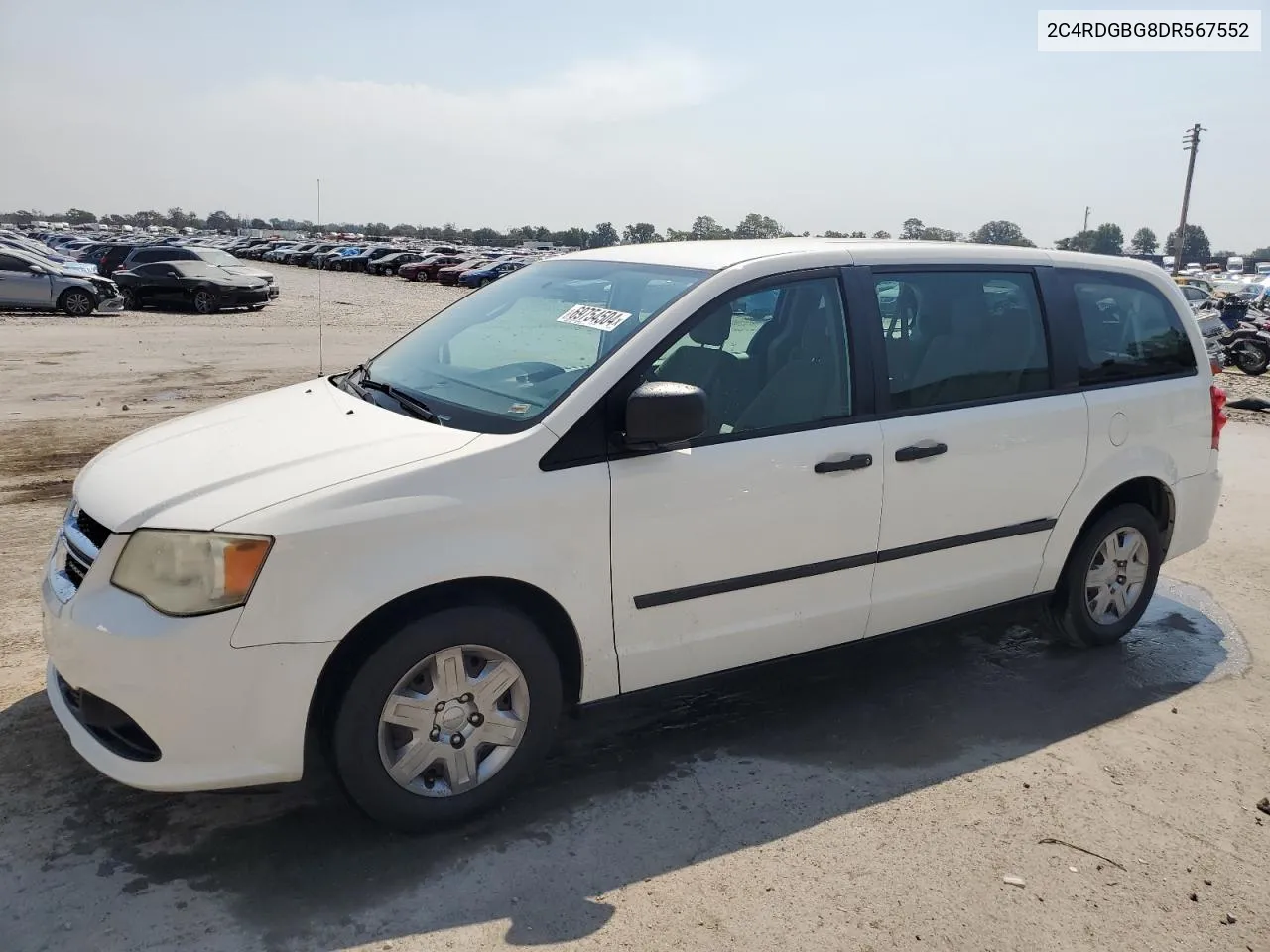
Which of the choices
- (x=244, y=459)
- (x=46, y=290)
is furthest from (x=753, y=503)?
(x=46, y=290)

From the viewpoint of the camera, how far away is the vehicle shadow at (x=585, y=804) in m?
2.94

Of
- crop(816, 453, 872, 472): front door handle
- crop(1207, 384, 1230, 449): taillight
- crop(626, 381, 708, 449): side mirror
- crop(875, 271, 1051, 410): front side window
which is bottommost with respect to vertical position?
crop(816, 453, 872, 472): front door handle

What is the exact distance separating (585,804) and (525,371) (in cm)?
153

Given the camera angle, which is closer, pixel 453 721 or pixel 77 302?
pixel 453 721

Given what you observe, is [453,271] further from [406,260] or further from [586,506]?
[586,506]

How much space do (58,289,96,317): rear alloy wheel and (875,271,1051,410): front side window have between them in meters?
22.6

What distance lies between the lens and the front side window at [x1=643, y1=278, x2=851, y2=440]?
3.60 metres

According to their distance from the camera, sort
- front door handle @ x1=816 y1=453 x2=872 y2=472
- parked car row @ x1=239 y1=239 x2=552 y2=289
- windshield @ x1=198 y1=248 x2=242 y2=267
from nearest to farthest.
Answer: front door handle @ x1=816 y1=453 x2=872 y2=472
windshield @ x1=198 y1=248 x2=242 y2=267
parked car row @ x1=239 y1=239 x2=552 y2=289

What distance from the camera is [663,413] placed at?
10.6ft

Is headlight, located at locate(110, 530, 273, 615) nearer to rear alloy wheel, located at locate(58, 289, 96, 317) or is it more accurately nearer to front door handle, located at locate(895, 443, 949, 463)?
front door handle, located at locate(895, 443, 949, 463)

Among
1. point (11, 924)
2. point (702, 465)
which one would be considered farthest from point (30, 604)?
point (702, 465)

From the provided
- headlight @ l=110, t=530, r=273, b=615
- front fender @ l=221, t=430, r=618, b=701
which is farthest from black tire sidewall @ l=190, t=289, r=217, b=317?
front fender @ l=221, t=430, r=618, b=701

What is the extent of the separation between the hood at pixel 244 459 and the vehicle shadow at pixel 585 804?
3.32ft

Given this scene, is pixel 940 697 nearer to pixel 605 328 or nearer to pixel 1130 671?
pixel 1130 671
